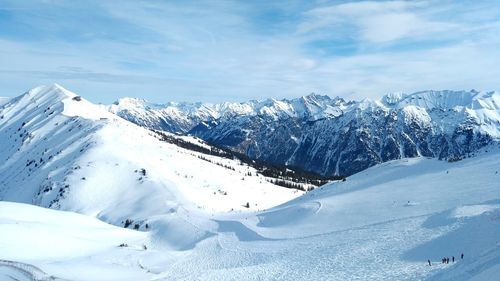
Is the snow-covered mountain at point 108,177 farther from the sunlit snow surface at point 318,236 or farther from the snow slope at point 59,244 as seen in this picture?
the snow slope at point 59,244

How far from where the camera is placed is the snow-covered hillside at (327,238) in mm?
27750

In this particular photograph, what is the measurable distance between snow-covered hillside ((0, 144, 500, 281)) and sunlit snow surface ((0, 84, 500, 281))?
112 millimetres

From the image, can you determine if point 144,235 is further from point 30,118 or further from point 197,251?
point 30,118

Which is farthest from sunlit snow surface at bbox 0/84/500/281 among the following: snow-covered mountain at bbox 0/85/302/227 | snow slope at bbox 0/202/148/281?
snow-covered mountain at bbox 0/85/302/227

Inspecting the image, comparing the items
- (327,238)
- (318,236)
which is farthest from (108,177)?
(327,238)

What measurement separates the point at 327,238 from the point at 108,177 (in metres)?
65.5

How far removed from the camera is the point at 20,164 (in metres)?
126

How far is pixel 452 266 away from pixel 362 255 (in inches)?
267

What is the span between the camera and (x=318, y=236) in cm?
Answer: 3838

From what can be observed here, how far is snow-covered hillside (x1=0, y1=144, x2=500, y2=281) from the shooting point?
1093 inches

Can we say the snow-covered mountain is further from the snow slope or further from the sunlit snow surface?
the snow slope

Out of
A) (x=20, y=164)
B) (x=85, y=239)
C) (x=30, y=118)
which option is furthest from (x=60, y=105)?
(x=85, y=239)

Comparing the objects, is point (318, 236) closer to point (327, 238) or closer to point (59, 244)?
point (327, 238)

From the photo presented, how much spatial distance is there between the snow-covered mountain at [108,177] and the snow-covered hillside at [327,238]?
19.5 metres
